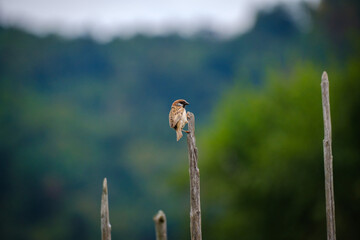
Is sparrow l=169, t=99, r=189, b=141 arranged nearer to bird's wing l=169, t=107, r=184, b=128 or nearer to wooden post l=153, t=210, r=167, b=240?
bird's wing l=169, t=107, r=184, b=128

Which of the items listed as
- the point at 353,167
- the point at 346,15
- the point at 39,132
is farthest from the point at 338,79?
the point at 39,132

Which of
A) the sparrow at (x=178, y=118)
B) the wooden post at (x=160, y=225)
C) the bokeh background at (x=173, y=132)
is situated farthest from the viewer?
the bokeh background at (x=173, y=132)

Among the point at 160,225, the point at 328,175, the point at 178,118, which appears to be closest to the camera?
the point at 160,225

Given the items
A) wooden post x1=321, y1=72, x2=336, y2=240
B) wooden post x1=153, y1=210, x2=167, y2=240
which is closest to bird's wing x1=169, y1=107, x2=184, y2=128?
wooden post x1=321, y1=72, x2=336, y2=240

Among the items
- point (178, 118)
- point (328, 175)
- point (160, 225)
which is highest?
point (178, 118)

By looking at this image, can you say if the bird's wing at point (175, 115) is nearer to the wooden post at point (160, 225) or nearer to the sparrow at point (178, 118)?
the sparrow at point (178, 118)

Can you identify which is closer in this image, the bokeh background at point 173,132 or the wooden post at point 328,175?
the wooden post at point 328,175

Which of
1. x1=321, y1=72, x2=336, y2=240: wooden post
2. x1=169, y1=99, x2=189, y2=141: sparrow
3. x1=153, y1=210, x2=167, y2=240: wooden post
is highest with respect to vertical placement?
x1=169, y1=99, x2=189, y2=141: sparrow

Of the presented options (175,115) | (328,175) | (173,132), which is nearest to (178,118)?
(175,115)

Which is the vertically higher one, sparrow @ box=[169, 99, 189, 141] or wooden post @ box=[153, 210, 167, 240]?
sparrow @ box=[169, 99, 189, 141]

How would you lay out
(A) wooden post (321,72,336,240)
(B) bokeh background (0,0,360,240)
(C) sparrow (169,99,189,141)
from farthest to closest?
(B) bokeh background (0,0,360,240)
(C) sparrow (169,99,189,141)
(A) wooden post (321,72,336,240)

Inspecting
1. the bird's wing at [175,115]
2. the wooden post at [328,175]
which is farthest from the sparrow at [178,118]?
the wooden post at [328,175]

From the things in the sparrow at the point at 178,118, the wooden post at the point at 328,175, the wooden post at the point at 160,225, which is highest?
the sparrow at the point at 178,118

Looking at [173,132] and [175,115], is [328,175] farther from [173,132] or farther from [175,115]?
[173,132]
